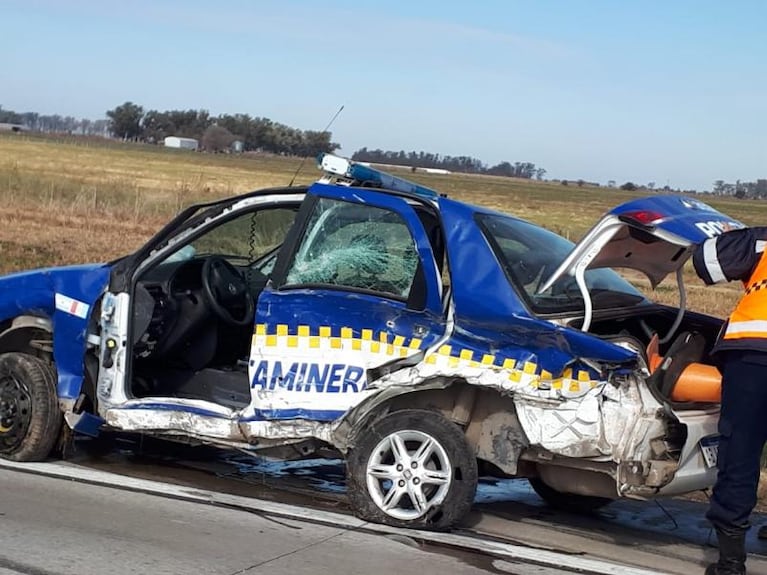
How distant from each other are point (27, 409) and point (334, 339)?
84.7 inches

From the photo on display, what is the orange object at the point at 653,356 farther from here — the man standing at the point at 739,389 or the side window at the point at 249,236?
the side window at the point at 249,236

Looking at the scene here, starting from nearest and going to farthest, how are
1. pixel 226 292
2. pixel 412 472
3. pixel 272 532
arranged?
1. pixel 272 532
2. pixel 412 472
3. pixel 226 292

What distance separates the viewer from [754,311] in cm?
461

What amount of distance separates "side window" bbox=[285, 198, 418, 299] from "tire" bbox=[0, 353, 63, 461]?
1769 mm

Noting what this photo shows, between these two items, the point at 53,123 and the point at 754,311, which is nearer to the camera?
the point at 754,311

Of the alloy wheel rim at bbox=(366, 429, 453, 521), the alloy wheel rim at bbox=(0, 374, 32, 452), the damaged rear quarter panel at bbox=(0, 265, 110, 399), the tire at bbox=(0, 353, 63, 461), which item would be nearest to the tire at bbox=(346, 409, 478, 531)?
the alloy wheel rim at bbox=(366, 429, 453, 521)

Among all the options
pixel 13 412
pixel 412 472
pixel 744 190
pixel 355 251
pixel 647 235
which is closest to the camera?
pixel 647 235

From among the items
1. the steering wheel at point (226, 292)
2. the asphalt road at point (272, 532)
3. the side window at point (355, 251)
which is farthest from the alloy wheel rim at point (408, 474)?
the steering wheel at point (226, 292)

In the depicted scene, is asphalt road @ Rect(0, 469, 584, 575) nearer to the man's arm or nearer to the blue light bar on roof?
the man's arm

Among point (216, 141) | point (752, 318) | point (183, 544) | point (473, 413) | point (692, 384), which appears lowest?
point (183, 544)

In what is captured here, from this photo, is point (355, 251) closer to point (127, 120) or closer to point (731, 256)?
point (731, 256)

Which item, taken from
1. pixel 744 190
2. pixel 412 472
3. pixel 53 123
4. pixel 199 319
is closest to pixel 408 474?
pixel 412 472

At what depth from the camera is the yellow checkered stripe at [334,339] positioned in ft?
17.9

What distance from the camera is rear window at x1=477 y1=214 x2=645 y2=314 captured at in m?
5.39
